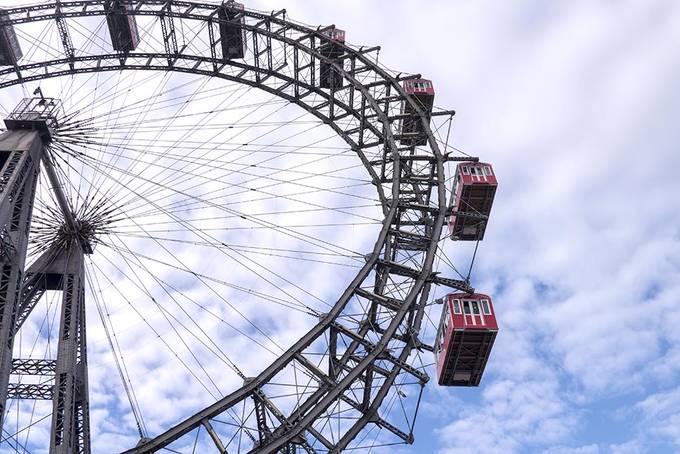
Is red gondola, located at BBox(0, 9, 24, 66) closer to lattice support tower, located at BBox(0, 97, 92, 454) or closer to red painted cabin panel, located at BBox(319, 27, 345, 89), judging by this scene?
lattice support tower, located at BBox(0, 97, 92, 454)

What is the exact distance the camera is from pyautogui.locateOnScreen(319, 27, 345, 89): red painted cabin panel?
2818 centimetres

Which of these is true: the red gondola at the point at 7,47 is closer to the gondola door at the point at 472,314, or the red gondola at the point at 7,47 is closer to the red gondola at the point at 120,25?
the red gondola at the point at 120,25

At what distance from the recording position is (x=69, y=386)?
724 inches

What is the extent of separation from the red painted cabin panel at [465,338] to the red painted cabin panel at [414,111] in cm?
717

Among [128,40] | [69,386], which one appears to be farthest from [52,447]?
[128,40]

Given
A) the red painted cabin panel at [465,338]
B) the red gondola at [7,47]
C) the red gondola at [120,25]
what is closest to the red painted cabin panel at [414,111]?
the red painted cabin panel at [465,338]

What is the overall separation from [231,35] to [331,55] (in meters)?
4.53

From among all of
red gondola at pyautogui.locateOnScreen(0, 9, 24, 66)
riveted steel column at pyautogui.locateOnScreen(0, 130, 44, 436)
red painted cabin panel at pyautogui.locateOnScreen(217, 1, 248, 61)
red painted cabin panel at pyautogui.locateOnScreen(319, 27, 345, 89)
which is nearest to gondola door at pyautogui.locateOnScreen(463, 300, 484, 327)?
red painted cabin panel at pyautogui.locateOnScreen(319, 27, 345, 89)

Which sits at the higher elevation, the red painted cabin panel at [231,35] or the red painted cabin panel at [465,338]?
the red painted cabin panel at [231,35]

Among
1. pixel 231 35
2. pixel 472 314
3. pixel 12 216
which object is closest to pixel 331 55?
pixel 231 35

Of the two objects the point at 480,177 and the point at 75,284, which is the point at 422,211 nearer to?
the point at 480,177

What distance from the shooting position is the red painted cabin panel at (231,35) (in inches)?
1149

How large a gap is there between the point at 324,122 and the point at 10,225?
13638 millimetres

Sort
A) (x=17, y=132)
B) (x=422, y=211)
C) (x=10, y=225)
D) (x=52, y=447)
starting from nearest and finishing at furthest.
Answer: (x=52, y=447) < (x=10, y=225) < (x=17, y=132) < (x=422, y=211)
